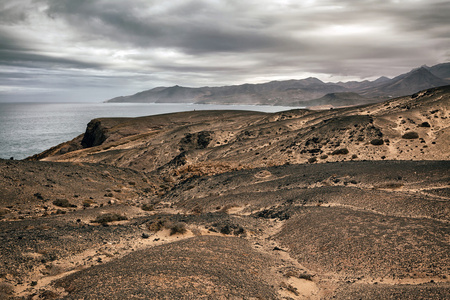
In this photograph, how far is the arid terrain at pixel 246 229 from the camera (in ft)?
34.2

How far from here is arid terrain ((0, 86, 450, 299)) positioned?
10422 mm

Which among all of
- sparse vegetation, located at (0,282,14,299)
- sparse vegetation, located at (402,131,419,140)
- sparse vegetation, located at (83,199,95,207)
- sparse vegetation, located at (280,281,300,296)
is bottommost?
sparse vegetation, located at (83,199,95,207)

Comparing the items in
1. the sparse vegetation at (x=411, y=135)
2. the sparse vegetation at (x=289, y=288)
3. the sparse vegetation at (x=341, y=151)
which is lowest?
the sparse vegetation at (x=289, y=288)

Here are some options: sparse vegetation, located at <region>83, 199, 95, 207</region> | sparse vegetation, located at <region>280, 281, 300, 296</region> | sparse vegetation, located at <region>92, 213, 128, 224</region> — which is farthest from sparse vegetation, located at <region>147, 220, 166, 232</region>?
sparse vegetation, located at <region>83, 199, 95, 207</region>

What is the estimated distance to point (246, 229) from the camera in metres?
17.5

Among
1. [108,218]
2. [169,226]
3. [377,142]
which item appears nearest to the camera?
[169,226]

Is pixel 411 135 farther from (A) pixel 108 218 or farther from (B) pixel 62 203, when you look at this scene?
(B) pixel 62 203

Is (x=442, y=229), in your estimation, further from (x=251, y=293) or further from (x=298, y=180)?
(x=298, y=180)

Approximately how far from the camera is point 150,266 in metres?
11.0

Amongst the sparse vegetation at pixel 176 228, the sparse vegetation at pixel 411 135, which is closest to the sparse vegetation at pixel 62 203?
the sparse vegetation at pixel 176 228

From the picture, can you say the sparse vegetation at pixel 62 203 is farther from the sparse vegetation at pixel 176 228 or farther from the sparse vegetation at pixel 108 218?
the sparse vegetation at pixel 176 228

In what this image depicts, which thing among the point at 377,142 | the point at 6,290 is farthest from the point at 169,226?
the point at 377,142

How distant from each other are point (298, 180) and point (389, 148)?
15781 millimetres

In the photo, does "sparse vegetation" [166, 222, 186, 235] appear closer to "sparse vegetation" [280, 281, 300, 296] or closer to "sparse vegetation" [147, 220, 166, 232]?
"sparse vegetation" [147, 220, 166, 232]
